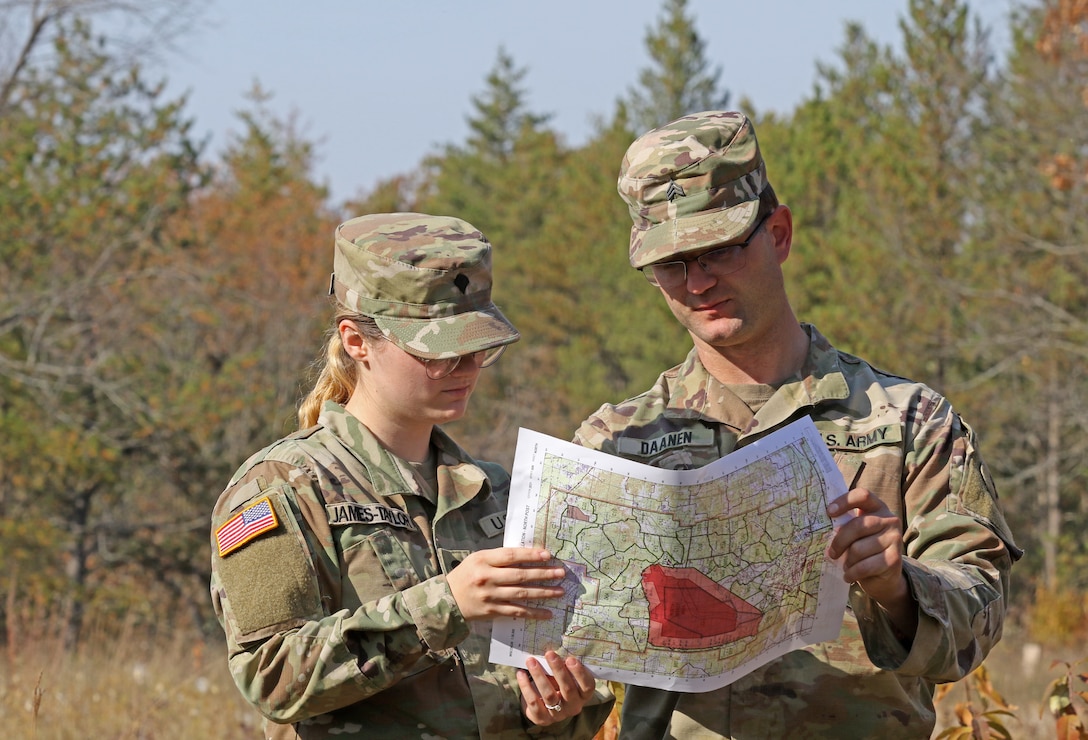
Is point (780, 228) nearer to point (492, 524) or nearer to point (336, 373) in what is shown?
point (492, 524)

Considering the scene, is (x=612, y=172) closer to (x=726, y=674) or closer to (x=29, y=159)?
(x=29, y=159)

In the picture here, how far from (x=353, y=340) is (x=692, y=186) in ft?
2.48

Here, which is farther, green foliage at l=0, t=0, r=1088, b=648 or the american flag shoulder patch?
green foliage at l=0, t=0, r=1088, b=648

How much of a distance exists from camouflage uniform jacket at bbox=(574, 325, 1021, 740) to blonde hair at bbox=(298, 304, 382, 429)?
1.71 ft

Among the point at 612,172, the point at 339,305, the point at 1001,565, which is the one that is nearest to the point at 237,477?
the point at 339,305

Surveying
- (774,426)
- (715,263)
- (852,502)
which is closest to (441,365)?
(715,263)

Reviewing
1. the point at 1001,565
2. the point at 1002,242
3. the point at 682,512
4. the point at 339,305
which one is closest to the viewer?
the point at 682,512

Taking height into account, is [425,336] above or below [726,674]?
above

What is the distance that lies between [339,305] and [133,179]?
546 inches

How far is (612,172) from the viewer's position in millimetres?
34625

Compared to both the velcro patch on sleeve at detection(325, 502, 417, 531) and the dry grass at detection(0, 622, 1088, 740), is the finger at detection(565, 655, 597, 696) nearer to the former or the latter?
the velcro patch on sleeve at detection(325, 502, 417, 531)

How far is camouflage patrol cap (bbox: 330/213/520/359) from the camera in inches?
101

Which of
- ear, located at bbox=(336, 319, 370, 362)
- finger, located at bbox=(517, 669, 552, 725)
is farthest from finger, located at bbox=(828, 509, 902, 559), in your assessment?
A: ear, located at bbox=(336, 319, 370, 362)

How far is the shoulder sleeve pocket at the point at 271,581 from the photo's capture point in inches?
90.0
